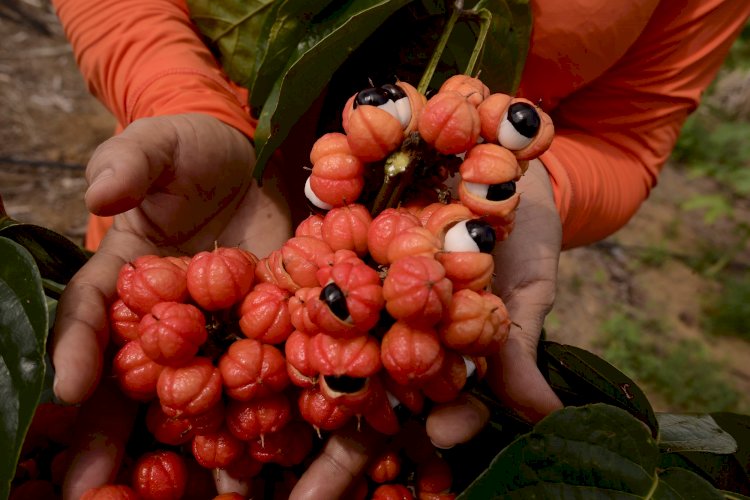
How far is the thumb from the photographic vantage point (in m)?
1.55

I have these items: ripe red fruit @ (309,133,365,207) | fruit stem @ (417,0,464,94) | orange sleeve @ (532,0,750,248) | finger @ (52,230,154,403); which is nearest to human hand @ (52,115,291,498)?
finger @ (52,230,154,403)

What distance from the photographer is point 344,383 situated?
50.7 inches

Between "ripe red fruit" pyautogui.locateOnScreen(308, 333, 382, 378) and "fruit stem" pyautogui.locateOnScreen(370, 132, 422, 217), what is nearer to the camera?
"ripe red fruit" pyautogui.locateOnScreen(308, 333, 382, 378)

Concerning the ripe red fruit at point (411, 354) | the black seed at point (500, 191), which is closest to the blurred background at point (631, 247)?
the black seed at point (500, 191)

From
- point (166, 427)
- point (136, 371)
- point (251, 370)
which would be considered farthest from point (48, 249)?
point (251, 370)

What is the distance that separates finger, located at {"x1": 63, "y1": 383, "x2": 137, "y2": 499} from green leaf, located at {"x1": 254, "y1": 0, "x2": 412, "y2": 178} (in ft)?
2.25

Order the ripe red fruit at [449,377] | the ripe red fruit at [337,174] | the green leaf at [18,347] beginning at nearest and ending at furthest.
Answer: the green leaf at [18,347], the ripe red fruit at [449,377], the ripe red fruit at [337,174]

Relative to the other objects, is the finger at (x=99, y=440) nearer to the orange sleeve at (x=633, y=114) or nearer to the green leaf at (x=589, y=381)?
the green leaf at (x=589, y=381)

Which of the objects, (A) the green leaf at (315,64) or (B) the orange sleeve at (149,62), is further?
(B) the orange sleeve at (149,62)

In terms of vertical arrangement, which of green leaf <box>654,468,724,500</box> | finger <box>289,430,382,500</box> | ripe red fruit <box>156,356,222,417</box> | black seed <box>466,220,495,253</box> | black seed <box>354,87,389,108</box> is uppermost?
black seed <box>354,87,389,108</box>

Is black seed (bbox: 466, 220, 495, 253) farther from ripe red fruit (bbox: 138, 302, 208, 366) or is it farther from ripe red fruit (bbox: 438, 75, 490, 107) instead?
ripe red fruit (bbox: 138, 302, 208, 366)

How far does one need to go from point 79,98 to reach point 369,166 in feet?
16.9

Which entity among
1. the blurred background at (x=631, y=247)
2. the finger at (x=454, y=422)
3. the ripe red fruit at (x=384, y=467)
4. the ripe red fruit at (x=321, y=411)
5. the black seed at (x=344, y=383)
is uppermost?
the black seed at (x=344, y=383)

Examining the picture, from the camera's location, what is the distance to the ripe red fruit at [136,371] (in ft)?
4.75
